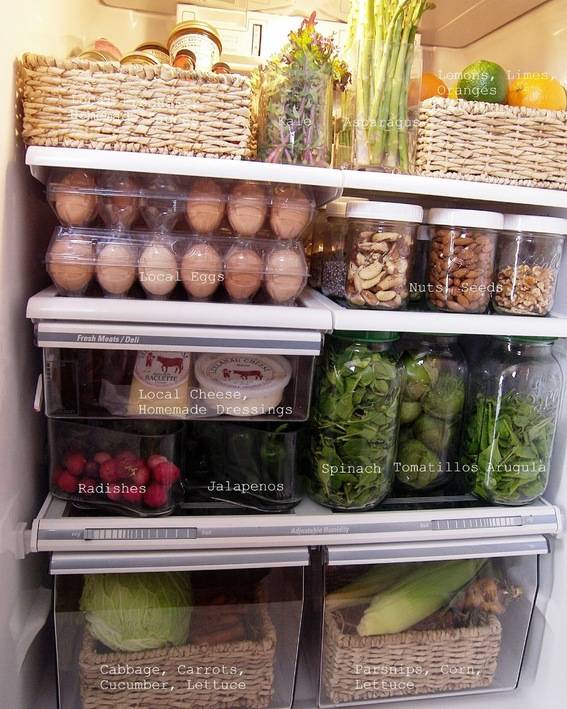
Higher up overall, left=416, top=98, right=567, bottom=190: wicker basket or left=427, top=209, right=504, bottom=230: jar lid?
left=416, top=98, right=567, bottom=190: wicker basket

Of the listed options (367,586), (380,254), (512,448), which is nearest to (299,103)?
(380,254)

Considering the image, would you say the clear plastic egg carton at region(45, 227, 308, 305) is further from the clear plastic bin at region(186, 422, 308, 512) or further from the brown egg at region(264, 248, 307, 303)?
the clear plastic bin at region(186, 422, 308, 512)

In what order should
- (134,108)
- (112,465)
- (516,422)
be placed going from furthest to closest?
(516,422) → (112,465) → (134,108)

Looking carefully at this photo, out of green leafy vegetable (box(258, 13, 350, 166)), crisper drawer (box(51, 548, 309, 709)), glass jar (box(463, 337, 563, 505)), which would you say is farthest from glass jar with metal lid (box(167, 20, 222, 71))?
crisper drawer (box(51, 548, 309, 709))

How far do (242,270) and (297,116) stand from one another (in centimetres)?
26

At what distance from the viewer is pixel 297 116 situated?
96cm

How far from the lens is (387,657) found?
110 cm

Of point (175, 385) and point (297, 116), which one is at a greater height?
point (297, 116)

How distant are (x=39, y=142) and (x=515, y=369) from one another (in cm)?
90

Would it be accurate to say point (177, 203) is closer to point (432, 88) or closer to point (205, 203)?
point (205, 203)

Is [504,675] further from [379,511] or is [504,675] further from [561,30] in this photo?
[561,30]

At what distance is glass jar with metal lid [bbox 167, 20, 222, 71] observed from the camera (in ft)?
3.49

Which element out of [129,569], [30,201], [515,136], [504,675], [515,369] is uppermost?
[515,136]

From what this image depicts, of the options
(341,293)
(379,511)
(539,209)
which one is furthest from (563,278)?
(379,511)
